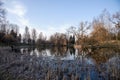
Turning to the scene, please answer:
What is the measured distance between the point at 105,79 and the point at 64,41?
6497cm

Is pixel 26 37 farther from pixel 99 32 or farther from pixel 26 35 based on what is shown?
pixel 99 32

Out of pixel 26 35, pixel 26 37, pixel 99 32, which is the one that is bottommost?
pixel 99 32

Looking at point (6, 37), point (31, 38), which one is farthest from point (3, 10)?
point (31, 38)

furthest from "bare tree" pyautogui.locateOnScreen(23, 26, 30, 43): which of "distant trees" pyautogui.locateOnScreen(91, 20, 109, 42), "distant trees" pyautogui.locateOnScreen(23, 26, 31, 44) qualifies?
"distant trees" pyautogui.locateOnScreen(91, 20, 109, 42)

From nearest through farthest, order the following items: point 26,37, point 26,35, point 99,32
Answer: point 99,32 < point 26,37 < point 26,35

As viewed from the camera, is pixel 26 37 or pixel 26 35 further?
pixel 26 35

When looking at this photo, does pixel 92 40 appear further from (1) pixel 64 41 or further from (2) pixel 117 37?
(1) pixel 64 41

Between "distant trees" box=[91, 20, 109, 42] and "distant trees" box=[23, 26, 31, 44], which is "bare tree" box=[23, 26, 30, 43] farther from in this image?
"distant trees" box=[91, 20, 109, 42]

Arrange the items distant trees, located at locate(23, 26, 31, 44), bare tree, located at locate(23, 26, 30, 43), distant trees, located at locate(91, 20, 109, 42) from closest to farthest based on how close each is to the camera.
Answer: distant trees, located at locate(91, 20, 109, 42)
distant trees, located at locate(23, 26, 31, 44)
bare tree, located at locate(23, 26, 30, 43)

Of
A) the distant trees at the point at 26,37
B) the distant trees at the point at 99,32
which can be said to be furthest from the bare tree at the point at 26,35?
the distant trees at the point at 99,32

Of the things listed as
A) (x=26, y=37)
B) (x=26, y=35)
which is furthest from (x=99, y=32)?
(x=26, y=35)

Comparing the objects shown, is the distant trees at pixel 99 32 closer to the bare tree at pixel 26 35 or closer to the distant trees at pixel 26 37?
the distant trees at pixel 26 37

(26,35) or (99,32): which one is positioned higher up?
(26,35)

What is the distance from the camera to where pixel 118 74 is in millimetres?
8852
